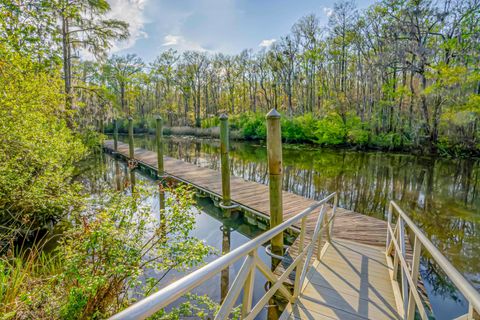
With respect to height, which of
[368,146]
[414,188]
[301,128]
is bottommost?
[414,188]

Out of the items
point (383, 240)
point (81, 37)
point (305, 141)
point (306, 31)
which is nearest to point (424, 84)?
point (305, 141)

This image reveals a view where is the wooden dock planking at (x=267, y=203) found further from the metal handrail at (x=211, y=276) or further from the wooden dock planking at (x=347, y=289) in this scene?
the metal handrail at (x=211, y=276)

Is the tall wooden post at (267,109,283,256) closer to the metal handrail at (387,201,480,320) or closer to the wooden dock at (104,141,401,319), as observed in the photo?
the wooden dock at (104,141,401,319)

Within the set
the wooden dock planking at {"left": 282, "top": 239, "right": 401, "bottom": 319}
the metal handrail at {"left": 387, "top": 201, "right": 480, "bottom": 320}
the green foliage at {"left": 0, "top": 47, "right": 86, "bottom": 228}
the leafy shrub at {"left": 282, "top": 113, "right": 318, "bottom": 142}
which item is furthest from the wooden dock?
the leafy shrub at {"left": 282, "top": 113, "right": 318, "bottom": 142}

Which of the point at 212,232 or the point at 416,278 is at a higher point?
the point at 416,278

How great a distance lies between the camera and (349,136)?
727 inches

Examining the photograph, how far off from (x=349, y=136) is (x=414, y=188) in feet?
31.2

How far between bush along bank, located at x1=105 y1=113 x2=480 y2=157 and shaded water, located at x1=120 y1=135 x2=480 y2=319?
1.01m

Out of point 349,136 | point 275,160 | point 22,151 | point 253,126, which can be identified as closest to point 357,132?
point 349,136

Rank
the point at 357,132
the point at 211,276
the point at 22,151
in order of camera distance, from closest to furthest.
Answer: the point at 211,276, the point at 22,151, the point at 357,132

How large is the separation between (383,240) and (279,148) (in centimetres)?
260

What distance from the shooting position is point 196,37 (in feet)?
50.4

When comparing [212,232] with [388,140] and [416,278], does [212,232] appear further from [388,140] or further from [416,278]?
[388,140]

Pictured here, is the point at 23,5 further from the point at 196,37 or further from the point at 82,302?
the point at 196,37
